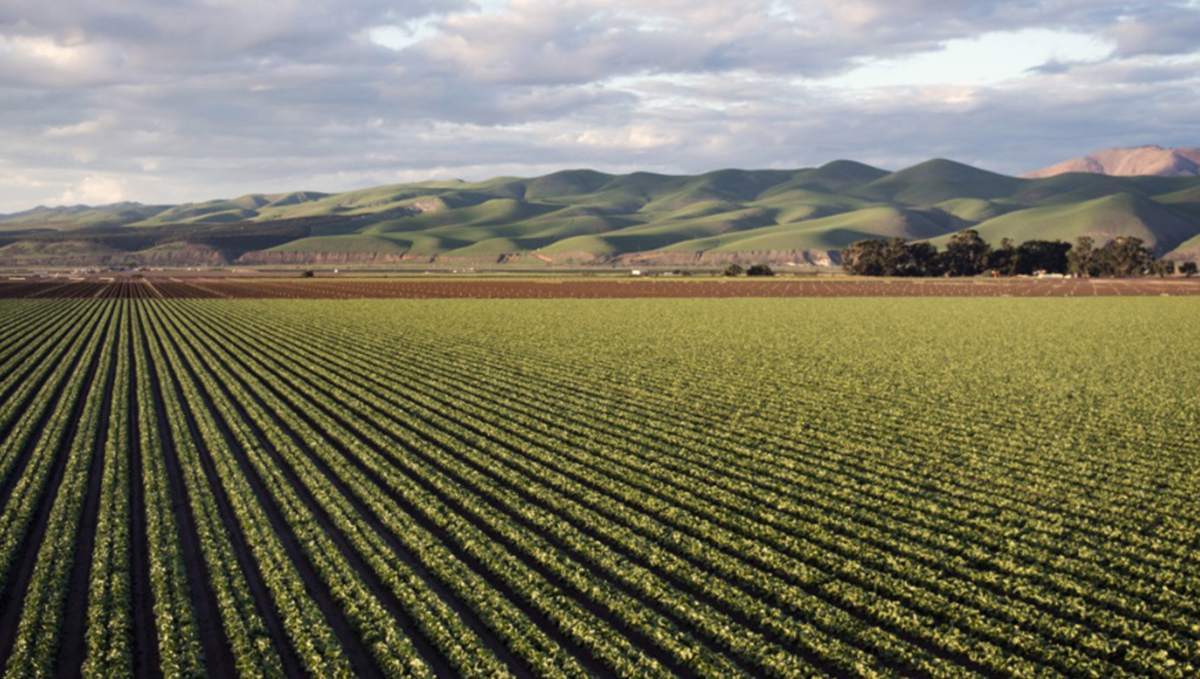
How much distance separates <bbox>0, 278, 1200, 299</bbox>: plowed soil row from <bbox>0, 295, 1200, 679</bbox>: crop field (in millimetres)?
70223

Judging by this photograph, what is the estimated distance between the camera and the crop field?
14.1 meters

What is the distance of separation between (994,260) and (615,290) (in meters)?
90.3

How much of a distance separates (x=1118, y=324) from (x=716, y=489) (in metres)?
64.6

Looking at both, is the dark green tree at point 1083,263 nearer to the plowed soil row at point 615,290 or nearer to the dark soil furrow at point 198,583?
the plowed soil row at point 615,290

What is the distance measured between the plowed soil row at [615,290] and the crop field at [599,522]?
230 feet

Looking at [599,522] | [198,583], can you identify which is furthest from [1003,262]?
[198,583]

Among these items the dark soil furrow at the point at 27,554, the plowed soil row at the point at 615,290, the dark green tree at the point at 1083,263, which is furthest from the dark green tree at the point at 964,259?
the dark soil furrow at the point at 27,554

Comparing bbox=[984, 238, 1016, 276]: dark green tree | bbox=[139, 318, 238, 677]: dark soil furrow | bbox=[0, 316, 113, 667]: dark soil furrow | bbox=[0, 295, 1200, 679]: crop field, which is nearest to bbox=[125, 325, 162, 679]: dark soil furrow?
bbox=[0, 295, 1200, 679]: crop field

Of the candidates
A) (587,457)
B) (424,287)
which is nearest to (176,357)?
(587,457)

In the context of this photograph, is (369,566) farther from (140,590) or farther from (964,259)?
(964,259)

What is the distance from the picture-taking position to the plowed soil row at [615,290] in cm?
11212

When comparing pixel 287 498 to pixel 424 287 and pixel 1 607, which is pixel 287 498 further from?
pixel 424 287

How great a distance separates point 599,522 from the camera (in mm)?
19531

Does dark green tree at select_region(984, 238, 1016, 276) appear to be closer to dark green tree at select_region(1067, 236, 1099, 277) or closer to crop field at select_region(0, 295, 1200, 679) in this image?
dark green tree at select_region(1067, 236, 1099, 277)
